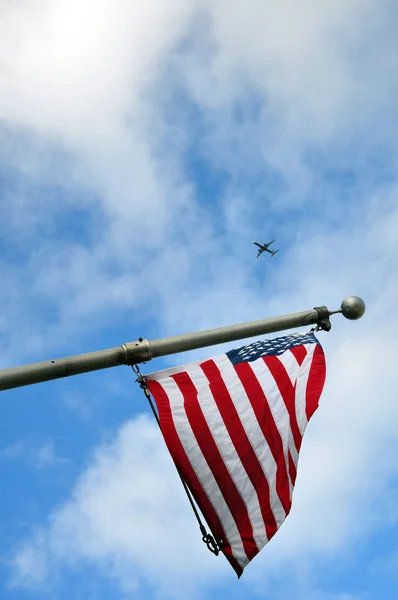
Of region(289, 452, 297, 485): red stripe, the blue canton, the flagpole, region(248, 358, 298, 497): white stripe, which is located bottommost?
region(289, 452, 297, 485): red stripe

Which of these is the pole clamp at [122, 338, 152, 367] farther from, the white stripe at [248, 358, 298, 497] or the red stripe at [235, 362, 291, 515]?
the white stripe at [248, 358, 298, 497]

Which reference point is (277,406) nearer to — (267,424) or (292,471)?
(267,424)

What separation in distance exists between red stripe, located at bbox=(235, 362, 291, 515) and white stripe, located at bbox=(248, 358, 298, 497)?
0.19 feet

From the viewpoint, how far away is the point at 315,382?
12219 mm

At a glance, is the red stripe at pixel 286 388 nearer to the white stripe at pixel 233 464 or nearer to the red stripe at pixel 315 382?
the red stripe at pixel 315 382

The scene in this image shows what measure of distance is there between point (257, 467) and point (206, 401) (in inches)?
51.3

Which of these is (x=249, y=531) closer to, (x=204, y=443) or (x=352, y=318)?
(x=204, y=443)

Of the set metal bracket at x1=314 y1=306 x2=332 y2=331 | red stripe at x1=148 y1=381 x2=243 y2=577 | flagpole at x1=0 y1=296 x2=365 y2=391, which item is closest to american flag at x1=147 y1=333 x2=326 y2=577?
red stripe at x1=148 y1=381 x2=243 y2=577

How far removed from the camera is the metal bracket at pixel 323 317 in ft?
39.2

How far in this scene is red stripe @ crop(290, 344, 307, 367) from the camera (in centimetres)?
1248

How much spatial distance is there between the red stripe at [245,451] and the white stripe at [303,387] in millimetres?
1035

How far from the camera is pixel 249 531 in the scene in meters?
10.9

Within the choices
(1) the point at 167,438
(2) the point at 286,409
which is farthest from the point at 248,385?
(1) the point at 167,438

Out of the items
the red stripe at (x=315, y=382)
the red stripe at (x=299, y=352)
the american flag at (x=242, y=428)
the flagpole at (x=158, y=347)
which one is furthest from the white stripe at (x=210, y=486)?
the red stripe at (x=299, y=352)
